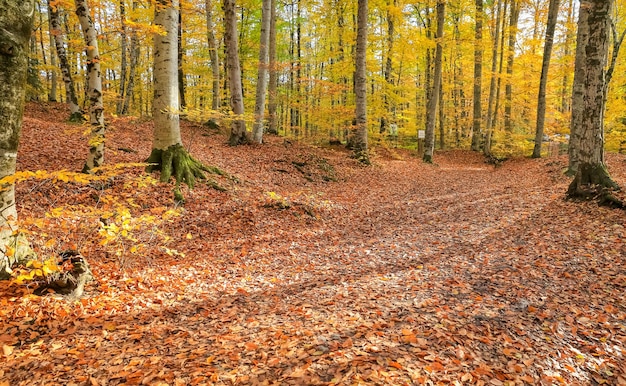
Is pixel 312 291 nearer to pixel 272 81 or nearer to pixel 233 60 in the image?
pixel 233 60

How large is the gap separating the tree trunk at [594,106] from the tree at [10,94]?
31.6 feet

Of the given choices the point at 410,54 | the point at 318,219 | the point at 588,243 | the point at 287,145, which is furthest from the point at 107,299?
the point at 410,54

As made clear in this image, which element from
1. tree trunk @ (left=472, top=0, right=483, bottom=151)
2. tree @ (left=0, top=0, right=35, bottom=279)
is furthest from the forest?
tree trunk @ (left=472, top=0, right=483, bottom=151)

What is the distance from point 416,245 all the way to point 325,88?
437 inches

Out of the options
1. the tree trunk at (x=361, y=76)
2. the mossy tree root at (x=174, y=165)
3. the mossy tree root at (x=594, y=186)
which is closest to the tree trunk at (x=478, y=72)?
the tree trunk at (x=361, y=76)

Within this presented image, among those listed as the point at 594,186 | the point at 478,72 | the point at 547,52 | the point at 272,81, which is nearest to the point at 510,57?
the point at 478,72

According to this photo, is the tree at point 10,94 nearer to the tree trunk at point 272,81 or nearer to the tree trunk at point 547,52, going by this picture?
the tree trunk at point 272,81

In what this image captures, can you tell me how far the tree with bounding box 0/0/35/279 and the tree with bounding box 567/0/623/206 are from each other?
31.6ft

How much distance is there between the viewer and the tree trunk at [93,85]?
6.48 meters

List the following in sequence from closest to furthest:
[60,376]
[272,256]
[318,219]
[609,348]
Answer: [60,376], [609,348], [272,256], [318,219]

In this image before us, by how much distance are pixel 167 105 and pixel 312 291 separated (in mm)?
5595

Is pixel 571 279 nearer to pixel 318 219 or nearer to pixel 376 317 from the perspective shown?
pixel 376 317

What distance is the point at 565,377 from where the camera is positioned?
2934mm

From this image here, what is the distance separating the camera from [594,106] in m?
7.38
